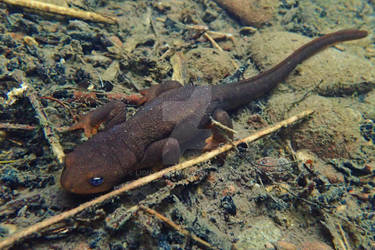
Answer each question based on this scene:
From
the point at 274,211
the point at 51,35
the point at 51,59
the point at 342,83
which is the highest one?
the point at 51,35

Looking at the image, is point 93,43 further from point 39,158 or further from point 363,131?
point 363,131

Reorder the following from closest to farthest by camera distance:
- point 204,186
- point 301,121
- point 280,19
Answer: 1. point 204,186
2. point 301,121
3. point 280,19

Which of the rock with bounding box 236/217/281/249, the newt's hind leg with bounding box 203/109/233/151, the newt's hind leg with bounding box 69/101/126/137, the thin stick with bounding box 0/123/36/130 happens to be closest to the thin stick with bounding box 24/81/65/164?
the thin stick with bounding box 0/123/36/130

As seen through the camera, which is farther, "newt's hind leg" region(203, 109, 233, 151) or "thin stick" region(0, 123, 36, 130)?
"newt's hind leg" region(203, 109, 233, 151)

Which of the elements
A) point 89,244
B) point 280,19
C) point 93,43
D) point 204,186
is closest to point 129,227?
point 89,244

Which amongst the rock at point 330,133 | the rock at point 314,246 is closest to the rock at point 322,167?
the rock at point 330,133

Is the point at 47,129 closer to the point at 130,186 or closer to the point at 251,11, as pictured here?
the point at 130,186

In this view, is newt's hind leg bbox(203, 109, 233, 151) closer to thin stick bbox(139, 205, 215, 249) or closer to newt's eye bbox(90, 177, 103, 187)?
thin stick bbox(139, 205, 215, 249)

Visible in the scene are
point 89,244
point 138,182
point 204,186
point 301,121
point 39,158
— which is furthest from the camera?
point 301,121
